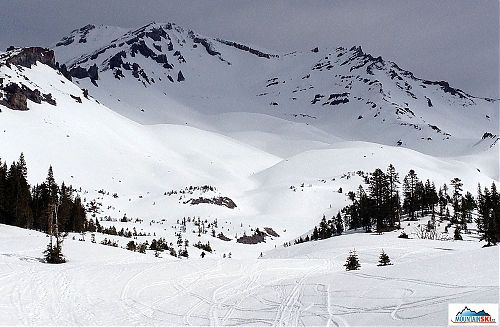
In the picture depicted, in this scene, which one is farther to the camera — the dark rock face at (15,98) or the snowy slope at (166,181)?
the dark rock face at (15,98)

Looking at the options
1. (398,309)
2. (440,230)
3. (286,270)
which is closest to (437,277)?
(398,309)

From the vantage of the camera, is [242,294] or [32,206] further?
[32,206]

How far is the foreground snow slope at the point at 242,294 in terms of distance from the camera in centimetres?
1453

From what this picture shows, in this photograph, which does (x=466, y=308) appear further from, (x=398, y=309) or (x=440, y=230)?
(x=440, y=230)

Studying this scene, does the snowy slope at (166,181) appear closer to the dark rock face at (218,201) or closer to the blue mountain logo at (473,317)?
the dark rock face at (218,201)

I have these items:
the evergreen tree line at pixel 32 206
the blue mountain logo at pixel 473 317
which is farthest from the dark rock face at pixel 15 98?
Answer: the blue mountain logo at pixel 473 317

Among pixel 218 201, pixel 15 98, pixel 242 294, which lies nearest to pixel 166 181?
pixel 218 201

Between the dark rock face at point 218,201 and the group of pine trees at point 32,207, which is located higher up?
the dark rock face at point 218,201

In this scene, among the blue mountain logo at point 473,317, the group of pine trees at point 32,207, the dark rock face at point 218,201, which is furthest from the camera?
the dark rock face at point 218,201

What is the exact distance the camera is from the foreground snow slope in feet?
47.7

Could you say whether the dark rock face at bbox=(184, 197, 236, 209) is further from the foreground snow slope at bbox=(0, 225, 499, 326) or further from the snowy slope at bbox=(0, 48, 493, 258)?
the foreground snow slope at bbox=(0, 225, 499, 326)

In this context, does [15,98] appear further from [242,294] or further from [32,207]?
[242,294]

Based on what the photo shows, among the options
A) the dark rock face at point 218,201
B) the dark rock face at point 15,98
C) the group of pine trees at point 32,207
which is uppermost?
the dark rock face at point 15,98

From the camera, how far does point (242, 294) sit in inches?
795
